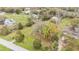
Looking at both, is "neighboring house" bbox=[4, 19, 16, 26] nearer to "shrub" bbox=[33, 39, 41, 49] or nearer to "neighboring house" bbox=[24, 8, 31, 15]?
"neighboring house" bbox=[24, 8, 31, 15]

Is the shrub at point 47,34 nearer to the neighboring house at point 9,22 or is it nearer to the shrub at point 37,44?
the shrub at point 37,44

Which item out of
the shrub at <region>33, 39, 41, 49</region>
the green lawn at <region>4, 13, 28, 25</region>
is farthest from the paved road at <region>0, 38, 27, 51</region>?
the green lawn at <region>4, 13, 28, 25</region>

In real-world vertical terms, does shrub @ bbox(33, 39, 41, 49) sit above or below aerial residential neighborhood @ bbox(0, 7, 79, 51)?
below

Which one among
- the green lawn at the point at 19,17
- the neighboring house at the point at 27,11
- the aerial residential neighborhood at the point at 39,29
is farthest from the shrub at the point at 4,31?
the neighboring house at the point at 27,11

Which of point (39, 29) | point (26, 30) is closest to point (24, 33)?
point (26, 30)

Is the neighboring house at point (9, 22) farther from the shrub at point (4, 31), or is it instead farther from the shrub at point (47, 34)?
the shrub at point (47, 34)

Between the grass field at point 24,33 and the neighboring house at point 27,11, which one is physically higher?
the neighboring house at point 27,11

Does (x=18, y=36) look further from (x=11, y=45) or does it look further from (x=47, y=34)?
(x=47, y=34)

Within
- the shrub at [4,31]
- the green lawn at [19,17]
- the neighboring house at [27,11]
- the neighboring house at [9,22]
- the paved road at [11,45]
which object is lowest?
the paved road at [11,45]
